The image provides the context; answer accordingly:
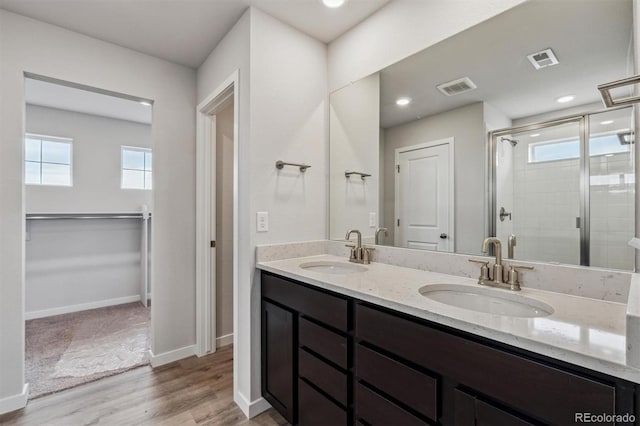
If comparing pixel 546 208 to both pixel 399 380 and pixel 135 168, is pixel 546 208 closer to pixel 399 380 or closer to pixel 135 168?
pixel 399 380

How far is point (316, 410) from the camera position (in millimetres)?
1458

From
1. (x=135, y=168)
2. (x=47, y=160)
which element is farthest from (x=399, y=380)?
(x=47, y=160)

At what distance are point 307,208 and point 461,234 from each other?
1.03m

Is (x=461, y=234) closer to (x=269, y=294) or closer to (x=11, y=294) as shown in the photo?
(x=269, y=294)

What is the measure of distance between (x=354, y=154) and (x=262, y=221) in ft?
2.73

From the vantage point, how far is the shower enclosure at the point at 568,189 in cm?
109

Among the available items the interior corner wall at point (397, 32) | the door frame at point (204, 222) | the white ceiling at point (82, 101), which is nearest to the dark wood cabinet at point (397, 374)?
the door frame at point (204, 222)

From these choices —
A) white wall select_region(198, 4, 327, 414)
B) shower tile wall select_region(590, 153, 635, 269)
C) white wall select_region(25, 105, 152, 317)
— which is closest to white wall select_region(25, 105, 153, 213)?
white wall select_region(25, 105, 152, 317)

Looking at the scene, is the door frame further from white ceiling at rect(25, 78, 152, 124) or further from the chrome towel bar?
white ceiling at rect(25, 78, 152, 124)

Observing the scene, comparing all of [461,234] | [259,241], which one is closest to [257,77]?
[259,241]

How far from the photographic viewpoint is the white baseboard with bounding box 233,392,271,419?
71.5 inches

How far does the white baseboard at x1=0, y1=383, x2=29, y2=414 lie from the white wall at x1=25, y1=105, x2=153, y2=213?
2.44 meters

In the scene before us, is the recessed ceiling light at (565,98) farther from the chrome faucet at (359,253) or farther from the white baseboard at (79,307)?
the white baseboard at (79,307)

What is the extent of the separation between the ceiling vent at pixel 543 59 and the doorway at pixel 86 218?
11.7 feet
